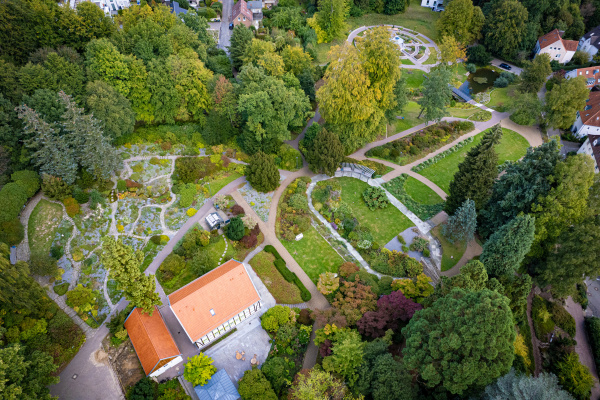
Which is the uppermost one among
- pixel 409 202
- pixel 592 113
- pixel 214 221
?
pixel 592 113

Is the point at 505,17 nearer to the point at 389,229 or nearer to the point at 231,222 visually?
the point at 389,229

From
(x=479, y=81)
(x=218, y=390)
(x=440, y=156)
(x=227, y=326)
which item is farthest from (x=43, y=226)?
(x=479, y=81)

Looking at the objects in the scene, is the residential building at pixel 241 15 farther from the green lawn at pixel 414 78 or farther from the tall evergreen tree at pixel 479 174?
the tall evergreen tree at pixel 479 174

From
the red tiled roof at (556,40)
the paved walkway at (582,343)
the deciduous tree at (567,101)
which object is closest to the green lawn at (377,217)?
the paved walkway at (582,343)

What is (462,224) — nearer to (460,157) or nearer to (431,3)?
(460,157)

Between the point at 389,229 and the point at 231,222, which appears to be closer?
the point at 231,222

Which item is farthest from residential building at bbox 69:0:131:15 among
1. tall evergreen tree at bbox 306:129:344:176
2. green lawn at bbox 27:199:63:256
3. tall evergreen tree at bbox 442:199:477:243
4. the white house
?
the white house

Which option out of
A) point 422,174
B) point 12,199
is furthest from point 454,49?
point 12,199
